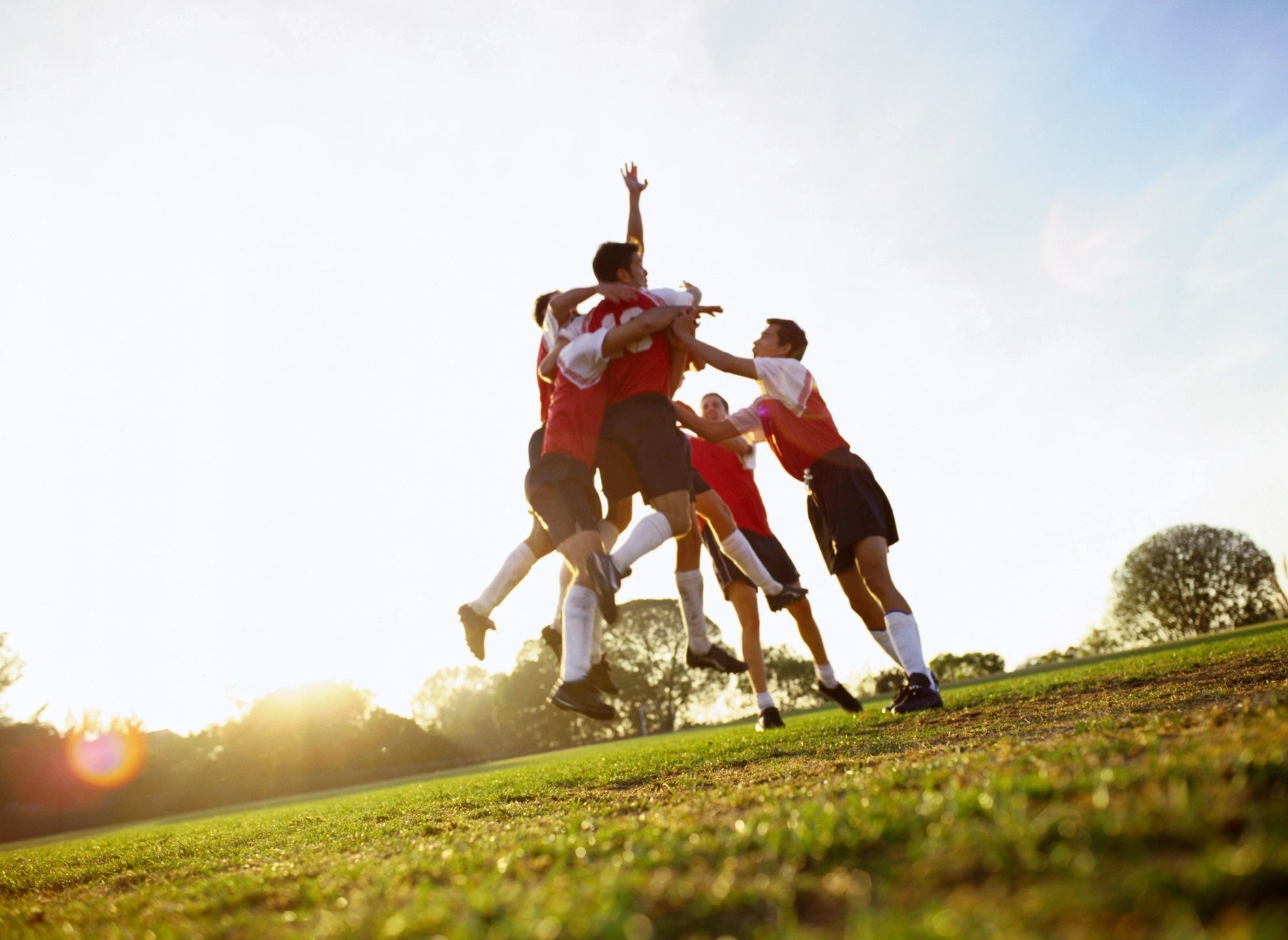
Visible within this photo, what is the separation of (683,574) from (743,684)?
64.5m

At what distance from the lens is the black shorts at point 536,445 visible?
5870 mm

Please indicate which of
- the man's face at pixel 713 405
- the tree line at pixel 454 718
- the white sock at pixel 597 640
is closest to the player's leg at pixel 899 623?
the white sock at pixel 597 640

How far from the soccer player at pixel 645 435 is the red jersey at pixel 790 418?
118 centimetres

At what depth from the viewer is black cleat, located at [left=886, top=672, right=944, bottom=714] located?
6.97 m

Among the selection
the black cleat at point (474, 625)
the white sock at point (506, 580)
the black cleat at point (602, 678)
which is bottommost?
the black cleat at point (602, 678)

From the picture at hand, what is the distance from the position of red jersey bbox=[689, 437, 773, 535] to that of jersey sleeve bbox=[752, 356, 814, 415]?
230 cm

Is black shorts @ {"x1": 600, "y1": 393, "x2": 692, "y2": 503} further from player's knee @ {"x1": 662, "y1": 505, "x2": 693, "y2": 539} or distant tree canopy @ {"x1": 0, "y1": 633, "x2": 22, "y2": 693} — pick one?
distant tree canopy @ {"x1": 0, "y1": 633, "x2": 22, "y2": 693}

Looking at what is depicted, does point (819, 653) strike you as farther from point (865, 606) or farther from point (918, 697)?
point (918, 697)

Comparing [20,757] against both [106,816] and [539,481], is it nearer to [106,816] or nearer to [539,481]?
[106,816]

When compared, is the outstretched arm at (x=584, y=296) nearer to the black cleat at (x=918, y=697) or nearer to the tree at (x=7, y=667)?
the black cleat at (x=918, y=697)

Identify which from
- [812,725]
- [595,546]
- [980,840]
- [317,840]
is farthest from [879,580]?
[980,840]

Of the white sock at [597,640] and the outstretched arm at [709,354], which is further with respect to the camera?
the outstretched arm at [709,354]

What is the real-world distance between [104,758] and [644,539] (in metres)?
39.8

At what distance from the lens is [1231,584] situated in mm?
55719
